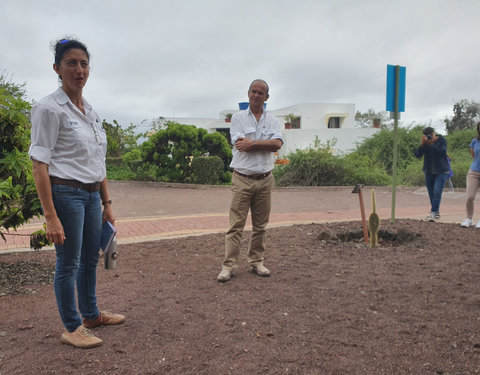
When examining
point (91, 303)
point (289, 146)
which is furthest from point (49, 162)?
point (289, 146)

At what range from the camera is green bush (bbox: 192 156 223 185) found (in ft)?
50.1

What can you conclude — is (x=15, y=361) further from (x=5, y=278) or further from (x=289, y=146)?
(x=289, y=146)

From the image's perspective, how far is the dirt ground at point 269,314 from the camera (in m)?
2.46

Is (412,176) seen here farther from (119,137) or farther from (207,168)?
(119,137)

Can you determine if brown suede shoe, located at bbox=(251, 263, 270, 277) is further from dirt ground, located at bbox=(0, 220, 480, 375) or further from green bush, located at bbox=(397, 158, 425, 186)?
green bush, located at bbox=(397, 158, 425, 186)

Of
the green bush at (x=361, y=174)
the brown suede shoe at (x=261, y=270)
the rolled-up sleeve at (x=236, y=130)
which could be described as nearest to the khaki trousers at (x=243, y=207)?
the brown suede shoe at (x=261, y=270)

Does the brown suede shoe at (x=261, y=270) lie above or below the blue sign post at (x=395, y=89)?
below

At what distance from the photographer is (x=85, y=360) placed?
2.50 meters

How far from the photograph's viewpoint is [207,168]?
50.2 ft

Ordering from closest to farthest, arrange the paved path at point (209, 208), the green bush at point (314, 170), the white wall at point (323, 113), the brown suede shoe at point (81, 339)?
the brown suede shoe at point (81, 339) → the paved path at point (209, 208) → the green bush at point (314, 170) → the white wall at point (323, 113)

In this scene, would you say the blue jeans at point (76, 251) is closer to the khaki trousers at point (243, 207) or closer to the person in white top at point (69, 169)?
the person in white top at point (69, 169)

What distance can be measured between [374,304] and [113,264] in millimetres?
2126

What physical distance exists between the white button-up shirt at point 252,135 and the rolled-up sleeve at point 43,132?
1.93 m

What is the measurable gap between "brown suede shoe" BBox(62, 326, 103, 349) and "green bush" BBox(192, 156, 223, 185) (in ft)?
41.5
